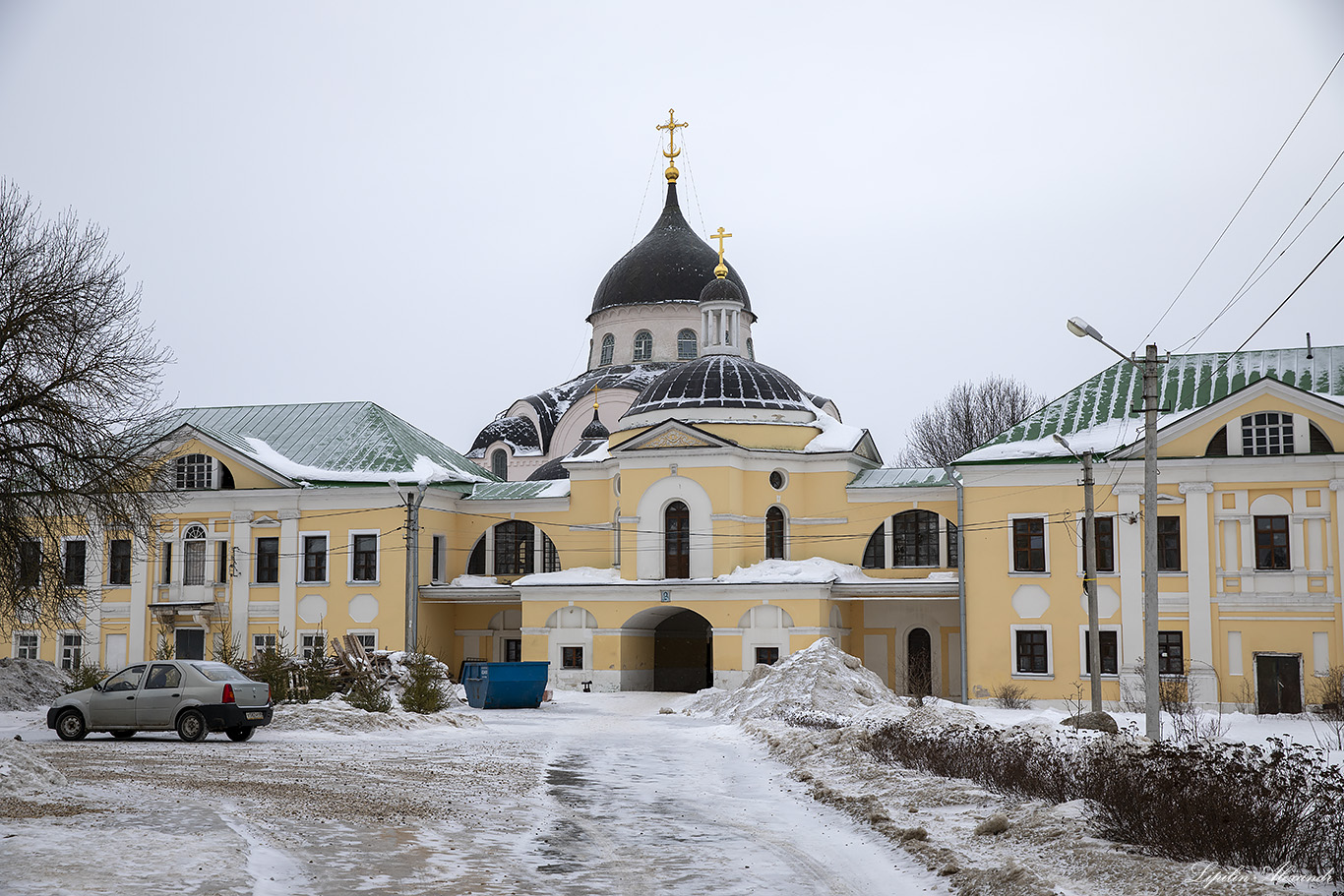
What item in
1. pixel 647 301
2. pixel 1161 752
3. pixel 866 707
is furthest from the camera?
pixel 647 301

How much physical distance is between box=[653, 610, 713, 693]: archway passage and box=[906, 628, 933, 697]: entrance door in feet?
23.1

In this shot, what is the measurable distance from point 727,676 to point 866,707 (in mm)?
8878

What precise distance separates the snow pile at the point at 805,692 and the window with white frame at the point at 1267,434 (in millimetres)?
11087

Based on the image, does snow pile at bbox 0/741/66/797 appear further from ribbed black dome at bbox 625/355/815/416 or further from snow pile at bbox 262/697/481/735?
ribbed black dome at bbox 625/355/815/416

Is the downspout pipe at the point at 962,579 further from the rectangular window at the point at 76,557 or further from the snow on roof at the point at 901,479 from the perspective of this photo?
the rectangular window at the point at 76,557

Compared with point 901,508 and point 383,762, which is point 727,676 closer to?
point 901,508

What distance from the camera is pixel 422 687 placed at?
26.3 m

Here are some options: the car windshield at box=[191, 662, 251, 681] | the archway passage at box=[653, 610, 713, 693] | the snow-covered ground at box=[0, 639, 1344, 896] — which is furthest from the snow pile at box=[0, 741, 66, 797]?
the archway passage at box=[653, 610, 713, 693]

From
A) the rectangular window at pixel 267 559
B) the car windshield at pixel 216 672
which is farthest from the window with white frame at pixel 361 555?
the car windshield at pixel 216 672

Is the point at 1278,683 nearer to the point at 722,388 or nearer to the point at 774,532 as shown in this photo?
the point at 774,532

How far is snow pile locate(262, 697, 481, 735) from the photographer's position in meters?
22.4

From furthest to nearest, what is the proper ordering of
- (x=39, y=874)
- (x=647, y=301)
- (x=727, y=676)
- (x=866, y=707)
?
1. (x=647, y=301)
2. (x=727, y=676)
3. (x=866, y=707)
4. (x=39, y=874)

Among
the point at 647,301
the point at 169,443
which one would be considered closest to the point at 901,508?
the point at 647,301

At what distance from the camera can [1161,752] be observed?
11.8m
